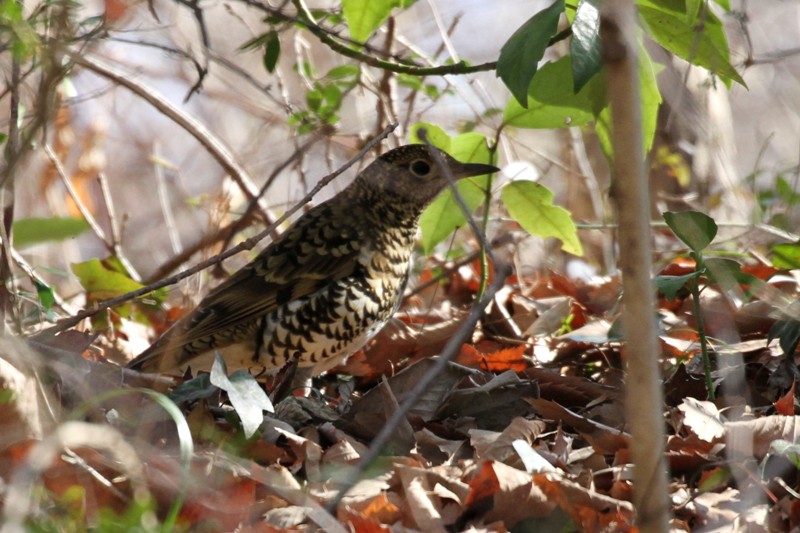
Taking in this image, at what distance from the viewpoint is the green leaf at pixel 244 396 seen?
272 centimetres

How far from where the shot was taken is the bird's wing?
4.12 metres

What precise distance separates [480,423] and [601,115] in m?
1.06

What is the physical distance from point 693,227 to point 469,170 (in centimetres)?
114

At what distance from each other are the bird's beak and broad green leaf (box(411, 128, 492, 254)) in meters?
0.09

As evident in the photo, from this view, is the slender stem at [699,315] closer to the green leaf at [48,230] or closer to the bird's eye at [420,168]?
the bird's eye at [420,168]

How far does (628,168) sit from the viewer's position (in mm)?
1799

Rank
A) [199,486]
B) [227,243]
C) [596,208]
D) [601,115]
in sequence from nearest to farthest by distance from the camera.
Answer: [199,486]
[601,115]
[227,243]
[596,208]

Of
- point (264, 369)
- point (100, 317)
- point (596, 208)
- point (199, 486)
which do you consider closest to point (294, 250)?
point (264, 369)

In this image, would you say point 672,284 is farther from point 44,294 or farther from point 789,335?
point 44,294

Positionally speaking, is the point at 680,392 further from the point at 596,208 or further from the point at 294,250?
the point at 596,208

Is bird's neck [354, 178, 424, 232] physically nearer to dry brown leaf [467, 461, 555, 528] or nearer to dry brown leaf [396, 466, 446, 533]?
dry brown leaf [396, 466, 446, 533]

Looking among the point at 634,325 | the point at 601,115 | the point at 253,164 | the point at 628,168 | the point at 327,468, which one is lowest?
the point at 327,468

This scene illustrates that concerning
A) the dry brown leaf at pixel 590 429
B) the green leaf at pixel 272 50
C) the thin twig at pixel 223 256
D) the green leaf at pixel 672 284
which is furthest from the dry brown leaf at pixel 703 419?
the green leaf at pixel 272 50

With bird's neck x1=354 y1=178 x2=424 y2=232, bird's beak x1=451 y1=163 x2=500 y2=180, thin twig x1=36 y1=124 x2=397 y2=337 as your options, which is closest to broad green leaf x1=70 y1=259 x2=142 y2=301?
thin twig x1=36 y1=124 x2=397 y2=337
